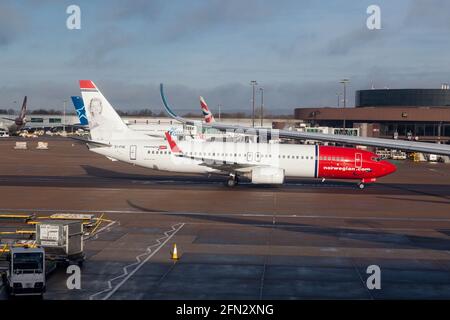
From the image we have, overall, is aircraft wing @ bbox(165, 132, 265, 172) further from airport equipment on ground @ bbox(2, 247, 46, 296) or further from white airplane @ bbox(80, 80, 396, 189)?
airport equipment on ground @ bbox(2, 247, 46, 296)

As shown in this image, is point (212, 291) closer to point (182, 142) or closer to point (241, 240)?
point (241, 240)

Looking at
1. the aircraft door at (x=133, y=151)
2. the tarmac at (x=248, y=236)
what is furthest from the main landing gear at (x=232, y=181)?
the aircraft door at (x=133, y=151)

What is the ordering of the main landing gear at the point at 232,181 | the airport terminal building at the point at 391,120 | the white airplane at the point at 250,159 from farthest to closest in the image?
the airport terminal building at the point at 391,120 < the main landing gear at the point at 232,181 < the white airplane at the point at 250,159

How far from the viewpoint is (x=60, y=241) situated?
73.6ft

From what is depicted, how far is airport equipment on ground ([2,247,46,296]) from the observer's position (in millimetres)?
18031

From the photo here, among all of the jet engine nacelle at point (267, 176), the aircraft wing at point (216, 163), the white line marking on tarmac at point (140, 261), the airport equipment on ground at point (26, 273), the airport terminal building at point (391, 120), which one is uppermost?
the airport terminal building at point (391, 120)

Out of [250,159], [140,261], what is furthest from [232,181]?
[140,261]

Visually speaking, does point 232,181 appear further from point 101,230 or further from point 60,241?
point 60,241

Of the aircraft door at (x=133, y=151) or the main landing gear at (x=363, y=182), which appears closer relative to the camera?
the main landing gear at (x=363, y=182)

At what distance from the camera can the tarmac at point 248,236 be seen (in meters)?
19.7

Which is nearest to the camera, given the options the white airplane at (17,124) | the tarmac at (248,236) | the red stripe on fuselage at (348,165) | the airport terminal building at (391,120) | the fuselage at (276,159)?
the tarmac at (248,236)

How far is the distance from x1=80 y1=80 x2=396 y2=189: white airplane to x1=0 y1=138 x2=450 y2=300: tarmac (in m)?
A: 1.46

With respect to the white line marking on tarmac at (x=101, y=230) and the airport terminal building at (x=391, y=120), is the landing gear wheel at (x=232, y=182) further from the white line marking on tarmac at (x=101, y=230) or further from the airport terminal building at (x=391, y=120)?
the airport terminal building at (x=391, y=120)

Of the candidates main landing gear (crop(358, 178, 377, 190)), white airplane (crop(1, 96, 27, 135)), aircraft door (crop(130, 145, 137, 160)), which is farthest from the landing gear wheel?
white airplane (crop(1, 96, 27, 135))
